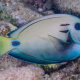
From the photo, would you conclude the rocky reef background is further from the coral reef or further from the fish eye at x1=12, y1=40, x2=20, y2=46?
the fish eye at x1=12, y1=40, x2=20, y2=46

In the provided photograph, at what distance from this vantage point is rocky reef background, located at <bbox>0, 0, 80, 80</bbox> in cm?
252

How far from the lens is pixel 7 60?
9.62ft

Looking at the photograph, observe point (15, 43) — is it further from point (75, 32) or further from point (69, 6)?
point (69, 6)

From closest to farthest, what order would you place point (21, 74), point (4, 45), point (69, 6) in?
point (4, 45) < point (21, 74) < point (69, 6)

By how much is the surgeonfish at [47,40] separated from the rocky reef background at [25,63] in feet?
0.50

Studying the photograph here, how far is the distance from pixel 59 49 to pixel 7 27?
4.66 ft

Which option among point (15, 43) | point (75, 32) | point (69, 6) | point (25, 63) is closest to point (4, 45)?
point (15, 43)

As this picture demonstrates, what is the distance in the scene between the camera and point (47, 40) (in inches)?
73.4

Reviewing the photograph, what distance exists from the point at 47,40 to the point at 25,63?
111 cm

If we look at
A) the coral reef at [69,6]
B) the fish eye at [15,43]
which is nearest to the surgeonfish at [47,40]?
the fish eye at [15,43]

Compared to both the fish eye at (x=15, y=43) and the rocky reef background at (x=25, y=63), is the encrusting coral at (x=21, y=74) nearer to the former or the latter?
the rocky reef background at (x=25, y=63)

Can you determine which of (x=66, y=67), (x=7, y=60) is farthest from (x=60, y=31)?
(x=7, y=60)

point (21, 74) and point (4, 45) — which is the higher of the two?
point (4, 45)

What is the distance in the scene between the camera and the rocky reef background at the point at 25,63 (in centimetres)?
252
